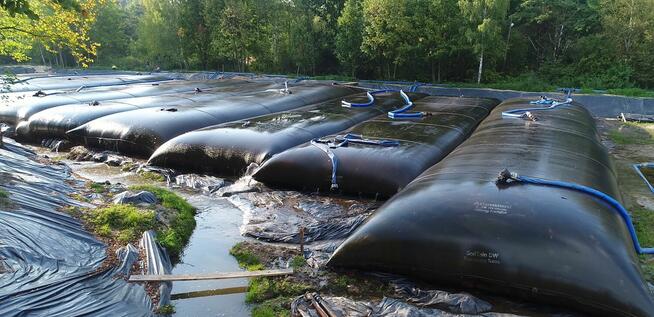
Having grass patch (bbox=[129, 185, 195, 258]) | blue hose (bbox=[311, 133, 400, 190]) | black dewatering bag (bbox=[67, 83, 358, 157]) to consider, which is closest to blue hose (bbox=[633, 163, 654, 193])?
blue hose (bbox=[311, 133, 400, 190])

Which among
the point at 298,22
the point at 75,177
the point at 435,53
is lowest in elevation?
the point at 75,177

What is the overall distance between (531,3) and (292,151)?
724 inches

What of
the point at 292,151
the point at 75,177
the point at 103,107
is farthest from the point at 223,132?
the point at 103,107

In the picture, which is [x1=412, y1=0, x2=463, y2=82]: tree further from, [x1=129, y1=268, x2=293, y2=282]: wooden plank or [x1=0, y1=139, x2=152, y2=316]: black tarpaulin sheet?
[x1=0, y1=139, x2=152, y2=316]: black tarpaulin sheet

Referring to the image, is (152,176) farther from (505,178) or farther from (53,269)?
(505,178)

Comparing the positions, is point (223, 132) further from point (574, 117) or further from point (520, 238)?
point (574, 117)

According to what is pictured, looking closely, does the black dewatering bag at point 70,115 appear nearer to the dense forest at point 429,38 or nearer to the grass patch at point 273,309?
the dense forest at point 429,38

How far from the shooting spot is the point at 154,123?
31.3 feet

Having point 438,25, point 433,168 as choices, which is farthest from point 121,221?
point 438,25

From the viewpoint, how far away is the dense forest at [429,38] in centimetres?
1838

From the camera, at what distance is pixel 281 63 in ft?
87.1

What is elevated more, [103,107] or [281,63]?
[281,63]

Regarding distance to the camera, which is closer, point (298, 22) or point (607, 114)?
point (607, 114)

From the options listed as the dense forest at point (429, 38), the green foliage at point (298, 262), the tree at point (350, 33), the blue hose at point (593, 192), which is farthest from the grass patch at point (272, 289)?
the tree at point (350, 33)
